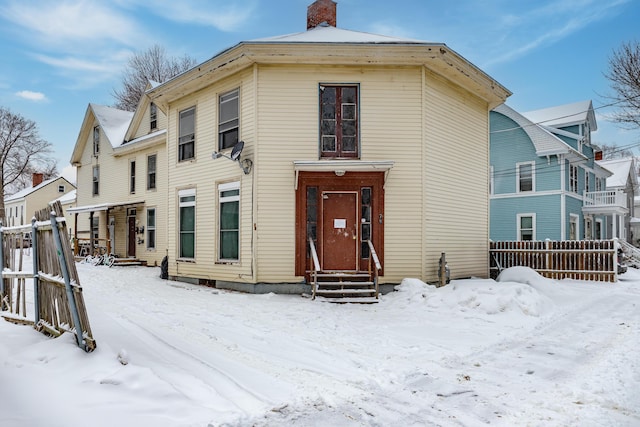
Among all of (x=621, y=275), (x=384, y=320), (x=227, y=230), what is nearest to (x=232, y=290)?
(x=227, y=230)

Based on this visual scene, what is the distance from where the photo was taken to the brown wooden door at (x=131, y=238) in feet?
66.4

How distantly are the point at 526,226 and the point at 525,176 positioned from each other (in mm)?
2518

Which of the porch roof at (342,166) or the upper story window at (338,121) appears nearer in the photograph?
the porch roof at (342,166)

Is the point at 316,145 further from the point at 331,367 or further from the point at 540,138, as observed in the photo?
the point at 540,138

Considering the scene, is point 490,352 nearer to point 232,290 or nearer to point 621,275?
point 232,290

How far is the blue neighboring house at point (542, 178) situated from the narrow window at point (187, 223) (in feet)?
53.5

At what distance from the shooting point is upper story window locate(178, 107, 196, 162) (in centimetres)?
1260

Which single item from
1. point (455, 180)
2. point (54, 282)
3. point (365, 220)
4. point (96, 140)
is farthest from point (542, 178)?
point (96, 140)

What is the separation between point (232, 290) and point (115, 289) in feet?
9.52

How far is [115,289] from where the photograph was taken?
35.7 ft

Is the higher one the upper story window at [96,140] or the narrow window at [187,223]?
the upper story window at [96,140]

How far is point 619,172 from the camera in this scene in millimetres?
35250

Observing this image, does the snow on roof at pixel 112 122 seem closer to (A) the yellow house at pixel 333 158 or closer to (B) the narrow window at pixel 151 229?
(B) the narrow window at pixel 151 229

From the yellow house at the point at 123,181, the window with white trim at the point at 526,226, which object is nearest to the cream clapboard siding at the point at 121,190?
the yellow house at the point at 123,181
